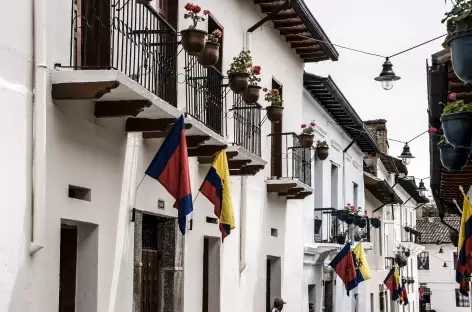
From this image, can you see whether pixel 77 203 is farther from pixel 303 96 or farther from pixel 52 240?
pixel 303 96

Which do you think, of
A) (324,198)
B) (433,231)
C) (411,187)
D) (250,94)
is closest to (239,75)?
(250,94)

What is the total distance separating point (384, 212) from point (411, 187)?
4.30 meters

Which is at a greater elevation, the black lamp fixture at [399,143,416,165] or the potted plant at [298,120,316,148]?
the black lamp fixture at [399,143,416,165]

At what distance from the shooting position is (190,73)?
1126 centimetres

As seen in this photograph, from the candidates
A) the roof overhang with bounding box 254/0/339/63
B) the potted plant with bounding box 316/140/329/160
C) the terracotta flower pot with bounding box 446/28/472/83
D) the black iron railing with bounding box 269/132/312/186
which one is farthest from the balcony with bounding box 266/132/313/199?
the terracotta flower pot with bounding box 446/28/472/83

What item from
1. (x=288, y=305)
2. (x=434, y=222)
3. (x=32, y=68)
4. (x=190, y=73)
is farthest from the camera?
(x=434, y=222)

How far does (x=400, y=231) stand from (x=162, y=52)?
101ft

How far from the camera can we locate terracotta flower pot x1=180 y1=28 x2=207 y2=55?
9344mm

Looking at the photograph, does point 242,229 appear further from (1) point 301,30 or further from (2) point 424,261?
(2) point 424,261

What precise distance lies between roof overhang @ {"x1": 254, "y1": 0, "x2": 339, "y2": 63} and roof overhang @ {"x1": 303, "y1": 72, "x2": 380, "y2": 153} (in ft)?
1.88

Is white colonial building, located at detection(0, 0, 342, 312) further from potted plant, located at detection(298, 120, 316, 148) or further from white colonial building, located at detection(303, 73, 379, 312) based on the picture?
white colonial building, located at detection(303, 73, 379, 312)

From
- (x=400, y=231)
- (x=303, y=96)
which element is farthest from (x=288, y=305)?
(x=400, y=231)

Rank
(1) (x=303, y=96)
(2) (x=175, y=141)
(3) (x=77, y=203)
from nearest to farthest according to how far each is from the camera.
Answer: (3) (x=77, y=203)
(2) (x=175, y=141)
(1) (x=303, y=96)

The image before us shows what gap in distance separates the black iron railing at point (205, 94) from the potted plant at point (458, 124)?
133 inches
